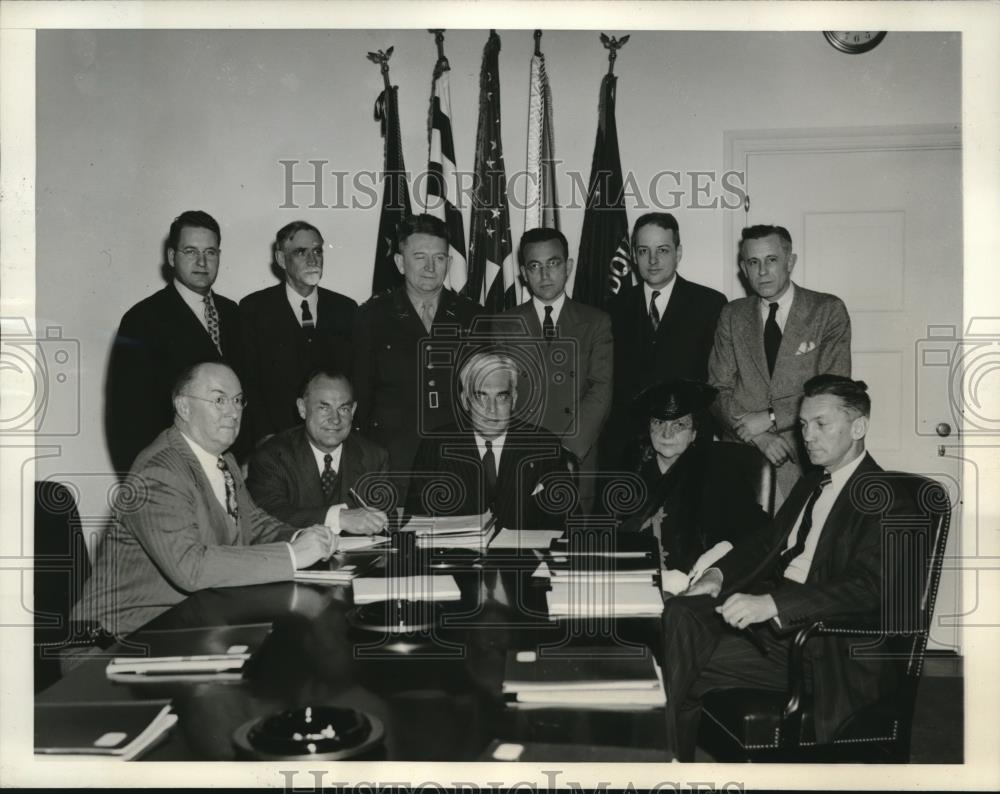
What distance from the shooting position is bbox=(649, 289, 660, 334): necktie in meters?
3.35

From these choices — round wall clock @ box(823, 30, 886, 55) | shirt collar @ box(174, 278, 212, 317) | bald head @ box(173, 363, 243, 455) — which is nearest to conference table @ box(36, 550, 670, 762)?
bald head @ box(173, 363, 243, 455)

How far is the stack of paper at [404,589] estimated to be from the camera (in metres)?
2.36

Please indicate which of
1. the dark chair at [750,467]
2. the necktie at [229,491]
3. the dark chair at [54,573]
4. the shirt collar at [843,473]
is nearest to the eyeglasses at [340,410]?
the necktie at [229,491]

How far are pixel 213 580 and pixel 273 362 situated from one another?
41.4 inches

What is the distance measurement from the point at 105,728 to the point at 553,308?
6.88 ft

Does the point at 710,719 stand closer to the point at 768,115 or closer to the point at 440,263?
the point at 440,263

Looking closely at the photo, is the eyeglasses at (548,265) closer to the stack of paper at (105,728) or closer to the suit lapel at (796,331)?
the suit lapel at (796,331)

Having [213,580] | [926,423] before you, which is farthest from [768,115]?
[213,580]

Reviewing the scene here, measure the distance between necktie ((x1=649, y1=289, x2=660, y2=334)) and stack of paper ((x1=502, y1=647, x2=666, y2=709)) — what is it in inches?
65.0

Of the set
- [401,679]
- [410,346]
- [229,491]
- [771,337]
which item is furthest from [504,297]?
[401,679]

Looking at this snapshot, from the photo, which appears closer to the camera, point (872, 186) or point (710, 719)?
point (710, 719)

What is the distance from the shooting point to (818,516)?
2.83 metres

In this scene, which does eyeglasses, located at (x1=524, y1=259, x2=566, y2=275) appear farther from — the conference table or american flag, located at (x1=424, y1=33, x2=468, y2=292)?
the conference table

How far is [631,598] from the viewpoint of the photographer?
2.36m
